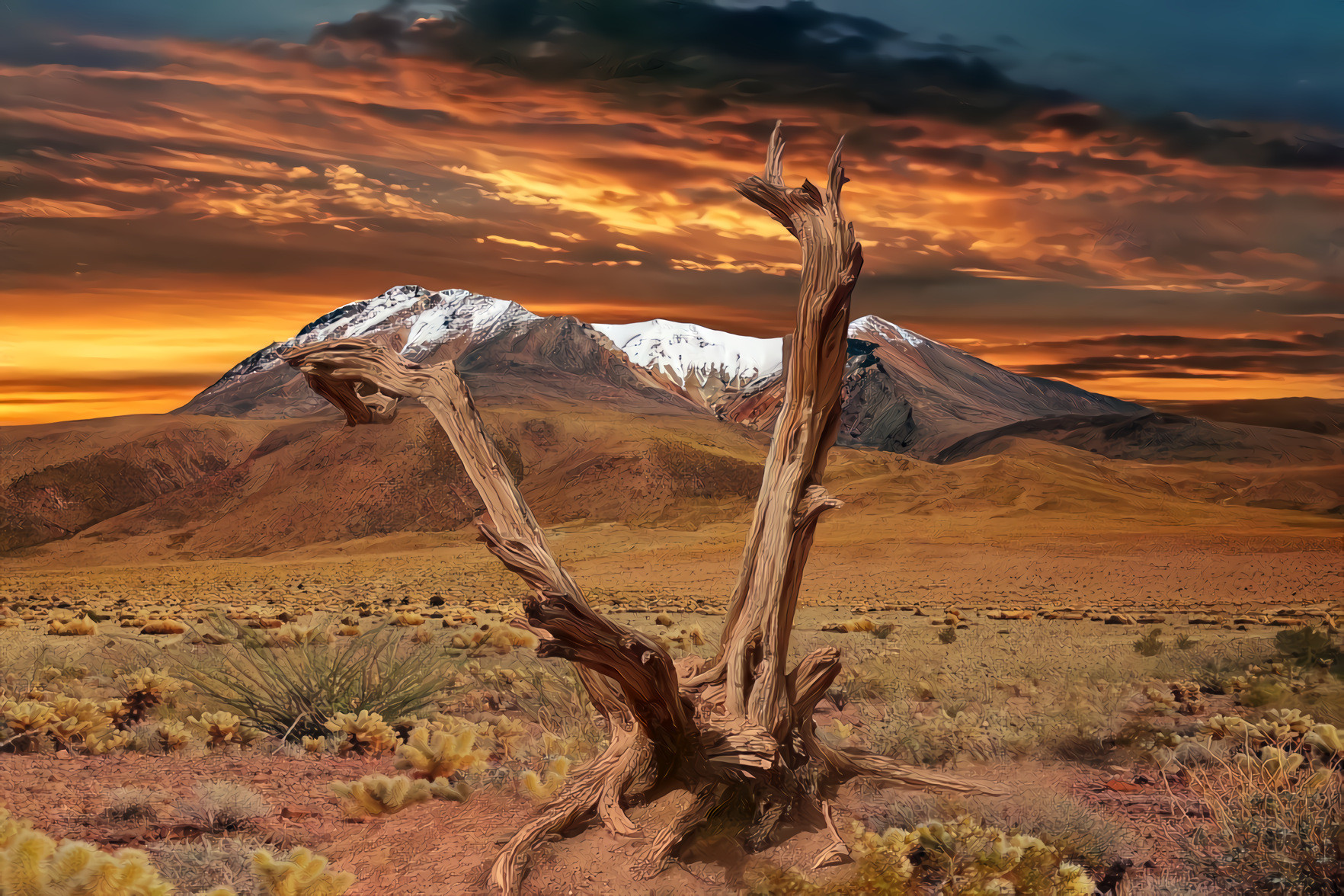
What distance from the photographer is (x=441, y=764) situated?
6289 mm

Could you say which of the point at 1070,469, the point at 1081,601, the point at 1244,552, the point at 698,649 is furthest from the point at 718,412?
the point at 698,649

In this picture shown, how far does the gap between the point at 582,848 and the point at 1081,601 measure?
23012 millimetres

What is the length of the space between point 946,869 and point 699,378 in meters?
178

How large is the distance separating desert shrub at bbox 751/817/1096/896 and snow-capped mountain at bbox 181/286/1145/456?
88.7 metres

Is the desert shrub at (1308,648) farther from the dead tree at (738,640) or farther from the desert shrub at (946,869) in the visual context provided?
the desert shrub at (946,869)

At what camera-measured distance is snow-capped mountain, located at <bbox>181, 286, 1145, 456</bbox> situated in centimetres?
11644

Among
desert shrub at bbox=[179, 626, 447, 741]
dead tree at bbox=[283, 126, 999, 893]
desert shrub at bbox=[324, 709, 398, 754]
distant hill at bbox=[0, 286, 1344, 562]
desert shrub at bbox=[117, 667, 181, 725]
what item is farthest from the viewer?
distant hill at bbox=[0, 286, 1344, 562]

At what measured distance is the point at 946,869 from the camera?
15.4 ft

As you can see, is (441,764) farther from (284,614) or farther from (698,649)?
(284,614)

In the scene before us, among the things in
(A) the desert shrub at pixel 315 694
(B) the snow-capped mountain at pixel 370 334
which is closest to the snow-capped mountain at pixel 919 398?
(B) the snow-capped mountain at pixel 370 334

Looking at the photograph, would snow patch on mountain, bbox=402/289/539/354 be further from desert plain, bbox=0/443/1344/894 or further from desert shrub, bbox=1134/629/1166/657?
desert shrub, bbox=1134/629/1166/657

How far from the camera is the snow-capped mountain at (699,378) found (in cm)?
11644

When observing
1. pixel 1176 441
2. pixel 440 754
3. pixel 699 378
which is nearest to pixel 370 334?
pixel 699 378

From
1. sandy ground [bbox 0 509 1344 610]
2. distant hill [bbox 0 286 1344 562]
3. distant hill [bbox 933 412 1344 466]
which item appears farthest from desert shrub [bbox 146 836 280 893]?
distant hill [bbox 933 412 1344 466]
